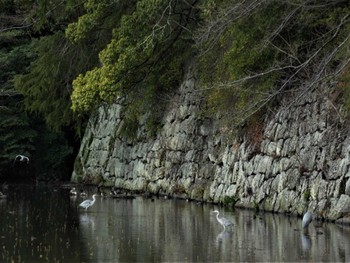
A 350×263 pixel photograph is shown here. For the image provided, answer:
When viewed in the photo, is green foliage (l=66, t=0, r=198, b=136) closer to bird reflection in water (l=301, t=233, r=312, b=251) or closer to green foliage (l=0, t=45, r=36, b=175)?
bird reflection in water (l=301, t=233, r=312, b=251)

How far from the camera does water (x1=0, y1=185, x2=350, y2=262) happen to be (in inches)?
696

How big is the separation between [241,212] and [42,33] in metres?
19.9

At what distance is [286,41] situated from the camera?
2539cm

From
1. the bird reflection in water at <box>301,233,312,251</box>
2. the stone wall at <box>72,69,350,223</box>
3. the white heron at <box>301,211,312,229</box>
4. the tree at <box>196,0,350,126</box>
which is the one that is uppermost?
the tree at <box>196,0,350,126</box>

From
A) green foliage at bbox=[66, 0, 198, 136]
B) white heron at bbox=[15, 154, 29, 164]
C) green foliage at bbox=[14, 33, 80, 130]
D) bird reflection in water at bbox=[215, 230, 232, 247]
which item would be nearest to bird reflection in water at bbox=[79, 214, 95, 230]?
bird reflection in water at bbox=[215, 230, 232, 247]

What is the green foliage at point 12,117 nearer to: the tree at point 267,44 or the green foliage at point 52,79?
the green foliage at point 52,79

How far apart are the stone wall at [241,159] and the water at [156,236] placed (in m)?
0.82

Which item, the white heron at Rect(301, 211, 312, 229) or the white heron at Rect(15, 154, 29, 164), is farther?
the white heron at Rect(15, 154, 29, 164)

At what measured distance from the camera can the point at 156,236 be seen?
20.8 m

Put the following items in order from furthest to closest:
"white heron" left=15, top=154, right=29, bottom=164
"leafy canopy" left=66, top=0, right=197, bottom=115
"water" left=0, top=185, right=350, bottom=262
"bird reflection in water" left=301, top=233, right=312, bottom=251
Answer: "white heron" left=15, top=154, right=29, bottom=164
"leafy canopy" left=66, top=0, right=197, bottom=115
"bird reflection in water" left=301, top=233, right=312, bottom=251
"water" left=0, top=185, right=350, bottom=262

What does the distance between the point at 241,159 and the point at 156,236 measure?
7.81 m

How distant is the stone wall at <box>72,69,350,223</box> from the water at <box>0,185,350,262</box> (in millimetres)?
824

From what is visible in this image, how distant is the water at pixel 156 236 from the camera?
58.0 feet

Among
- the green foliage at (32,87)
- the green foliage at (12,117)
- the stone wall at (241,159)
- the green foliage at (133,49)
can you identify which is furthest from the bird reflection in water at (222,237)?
the green foliage at (12,117)
